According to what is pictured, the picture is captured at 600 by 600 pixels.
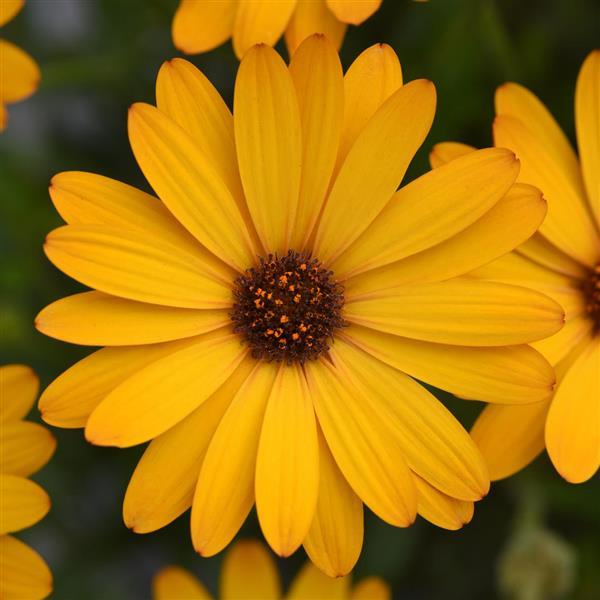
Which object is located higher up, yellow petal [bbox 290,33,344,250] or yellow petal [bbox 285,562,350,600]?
yellow petal [bbox 290,33,344,250]

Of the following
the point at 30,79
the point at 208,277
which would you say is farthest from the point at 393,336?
the point at 30,79

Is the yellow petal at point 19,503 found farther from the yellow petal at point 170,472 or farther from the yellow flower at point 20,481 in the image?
the yellow petal at point 170,472

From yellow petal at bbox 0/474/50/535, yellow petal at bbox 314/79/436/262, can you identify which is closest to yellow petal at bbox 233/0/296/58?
yellow petal at bbox 314/79/436/262

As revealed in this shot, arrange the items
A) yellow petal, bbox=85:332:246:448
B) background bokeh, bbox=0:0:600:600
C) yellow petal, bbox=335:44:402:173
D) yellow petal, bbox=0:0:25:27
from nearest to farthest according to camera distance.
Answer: yellow petal, bbox=85:332:246:448
yellow petal, bbox=335:44:402:173
yellow petal, bbox=0:0:25:27
background bokeh, bbox=0:0:600:600

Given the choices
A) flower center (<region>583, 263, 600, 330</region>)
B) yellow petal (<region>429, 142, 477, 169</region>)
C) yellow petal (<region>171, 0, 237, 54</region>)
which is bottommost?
flower center (<region>583, 263, 600, 330</region>)

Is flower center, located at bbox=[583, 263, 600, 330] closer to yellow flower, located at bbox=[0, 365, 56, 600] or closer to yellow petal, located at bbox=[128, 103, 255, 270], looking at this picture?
yellow petal, located at bbox=[128, 103, 255, 270]

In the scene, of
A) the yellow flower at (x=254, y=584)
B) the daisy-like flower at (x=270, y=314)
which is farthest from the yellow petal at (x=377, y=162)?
the yellow flower at (x=254, y=584)

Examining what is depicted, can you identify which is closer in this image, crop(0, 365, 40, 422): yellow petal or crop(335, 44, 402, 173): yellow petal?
crop(335, 44, 402, 173): yellow petal
